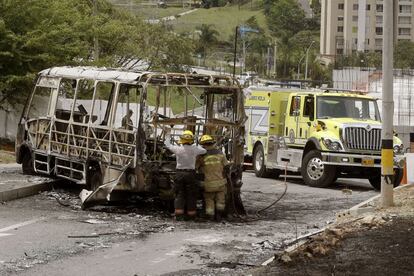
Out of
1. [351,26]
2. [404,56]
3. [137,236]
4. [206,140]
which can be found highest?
[351,26]

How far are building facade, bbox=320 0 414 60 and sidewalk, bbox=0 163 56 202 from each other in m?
112

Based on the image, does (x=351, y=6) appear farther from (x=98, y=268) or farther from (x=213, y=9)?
(x=98, y=268)

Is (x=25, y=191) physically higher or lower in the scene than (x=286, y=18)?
lower

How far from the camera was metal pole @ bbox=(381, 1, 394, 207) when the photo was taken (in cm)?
1425

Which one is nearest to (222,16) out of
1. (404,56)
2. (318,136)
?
(404,56)

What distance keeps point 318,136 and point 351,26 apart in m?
116

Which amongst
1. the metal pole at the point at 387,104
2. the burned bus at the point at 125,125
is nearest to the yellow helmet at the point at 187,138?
the burned bus at the point at 125,125

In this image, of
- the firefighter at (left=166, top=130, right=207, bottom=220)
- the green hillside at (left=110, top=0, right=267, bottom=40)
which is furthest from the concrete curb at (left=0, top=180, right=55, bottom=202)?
the green hillside at (left=110, top=0, right=267, bottom=40)

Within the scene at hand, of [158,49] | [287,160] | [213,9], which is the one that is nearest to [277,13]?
[213,9]

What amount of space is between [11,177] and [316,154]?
8.32m

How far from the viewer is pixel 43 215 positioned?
14797 millimetres

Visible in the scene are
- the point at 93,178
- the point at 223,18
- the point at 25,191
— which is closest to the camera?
the point at 93,178

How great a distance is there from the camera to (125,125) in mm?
16234

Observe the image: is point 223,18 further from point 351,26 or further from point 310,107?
point 310,107
